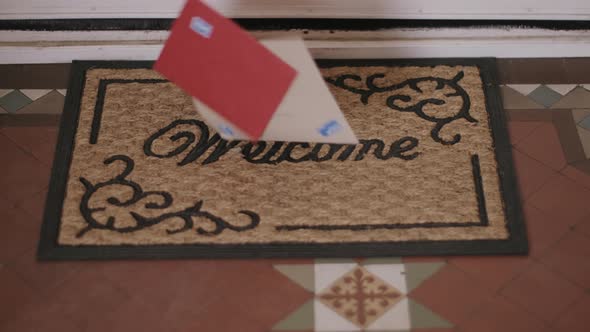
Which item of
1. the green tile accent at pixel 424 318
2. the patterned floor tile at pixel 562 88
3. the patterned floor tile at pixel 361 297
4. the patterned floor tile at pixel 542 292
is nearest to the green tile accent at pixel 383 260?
the patterned floor tile at pixel 361 297

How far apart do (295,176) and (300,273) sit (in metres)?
0.26

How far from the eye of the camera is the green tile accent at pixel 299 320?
5.70 feet

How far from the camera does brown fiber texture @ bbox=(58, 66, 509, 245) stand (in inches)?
73.5

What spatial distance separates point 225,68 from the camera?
5.68ft

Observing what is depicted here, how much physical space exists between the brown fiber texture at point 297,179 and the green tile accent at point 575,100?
8.1 inches

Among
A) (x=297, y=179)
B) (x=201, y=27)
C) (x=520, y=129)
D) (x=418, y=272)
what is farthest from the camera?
(x=520, y=129)

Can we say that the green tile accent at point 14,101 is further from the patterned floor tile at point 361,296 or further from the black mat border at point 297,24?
the patterned floor tile at point 361,296

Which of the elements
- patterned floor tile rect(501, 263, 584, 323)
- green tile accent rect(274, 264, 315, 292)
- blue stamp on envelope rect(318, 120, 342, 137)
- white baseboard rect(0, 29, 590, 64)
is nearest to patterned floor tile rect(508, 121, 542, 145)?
white baseboard rect(0, 29, 590, 64)

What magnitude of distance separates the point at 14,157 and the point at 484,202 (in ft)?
3.76

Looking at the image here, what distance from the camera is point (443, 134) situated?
80.0 inches

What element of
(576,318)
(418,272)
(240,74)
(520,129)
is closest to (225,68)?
(240,74)

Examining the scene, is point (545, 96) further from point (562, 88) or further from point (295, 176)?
point (295, 176)

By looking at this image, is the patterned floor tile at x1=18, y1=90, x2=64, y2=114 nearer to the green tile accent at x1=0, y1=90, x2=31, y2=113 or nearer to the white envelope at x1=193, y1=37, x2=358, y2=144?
the green tile accent at x1=0, y1=90, x2=31, y2=113

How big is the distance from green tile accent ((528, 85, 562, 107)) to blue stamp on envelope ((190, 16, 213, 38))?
0.89m
